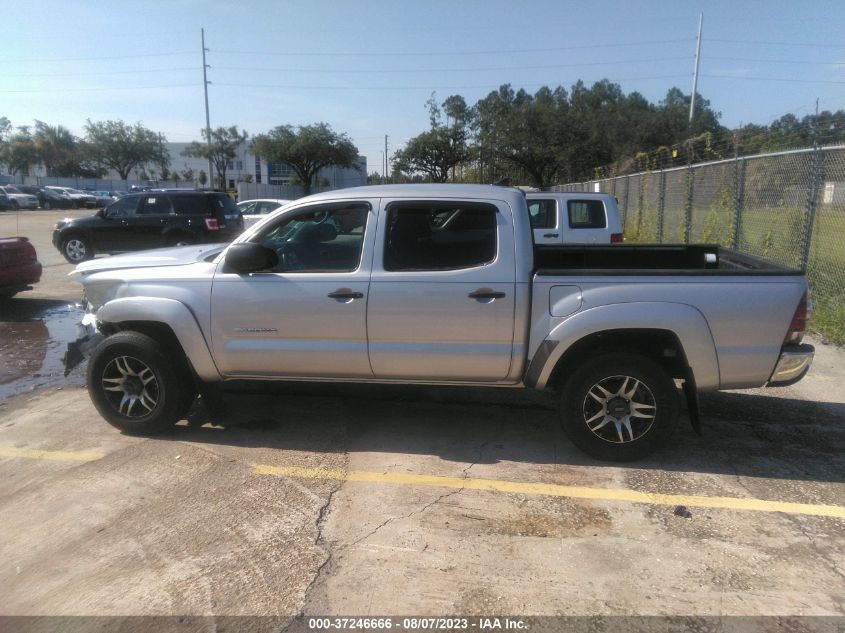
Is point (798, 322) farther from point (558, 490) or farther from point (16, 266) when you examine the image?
point (16, 266)

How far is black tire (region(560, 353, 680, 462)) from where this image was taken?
424 cm

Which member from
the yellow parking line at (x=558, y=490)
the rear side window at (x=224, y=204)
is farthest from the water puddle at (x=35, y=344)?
the rear side window at (x=224, y=204)

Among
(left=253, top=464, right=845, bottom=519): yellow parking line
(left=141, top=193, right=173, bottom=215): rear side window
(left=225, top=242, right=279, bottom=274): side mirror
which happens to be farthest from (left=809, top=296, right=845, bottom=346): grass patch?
(left=141, top=193, right=173, bottom=215): rear side window

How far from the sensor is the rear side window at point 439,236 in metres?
4.46

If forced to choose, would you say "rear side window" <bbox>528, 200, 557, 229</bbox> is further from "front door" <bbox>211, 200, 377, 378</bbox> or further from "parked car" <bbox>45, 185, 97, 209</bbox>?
"parked car" <bbox>45, 185, 97, 209</bbox>

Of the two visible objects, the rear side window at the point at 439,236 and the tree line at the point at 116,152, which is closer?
the rear side window at the point at 439,236

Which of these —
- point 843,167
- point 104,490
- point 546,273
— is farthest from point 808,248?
point 104,490

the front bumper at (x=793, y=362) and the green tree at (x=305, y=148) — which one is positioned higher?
the green tree at (x=305, y=148)

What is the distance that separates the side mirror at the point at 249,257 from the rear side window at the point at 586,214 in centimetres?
756

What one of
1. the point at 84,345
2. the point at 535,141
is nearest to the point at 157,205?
the point at 84,345

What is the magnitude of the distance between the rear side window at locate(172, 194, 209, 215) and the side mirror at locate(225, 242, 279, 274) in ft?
38.3

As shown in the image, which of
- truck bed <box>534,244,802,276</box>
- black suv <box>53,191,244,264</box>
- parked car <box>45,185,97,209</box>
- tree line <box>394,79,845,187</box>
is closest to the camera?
truck bed <box>534,244,802,276</box>

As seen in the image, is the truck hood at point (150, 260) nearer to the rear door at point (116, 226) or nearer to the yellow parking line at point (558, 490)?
the yellow parking line at point (558, 490)

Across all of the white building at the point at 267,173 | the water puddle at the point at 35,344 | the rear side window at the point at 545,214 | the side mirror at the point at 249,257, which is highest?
the white building at the point at 267,173
